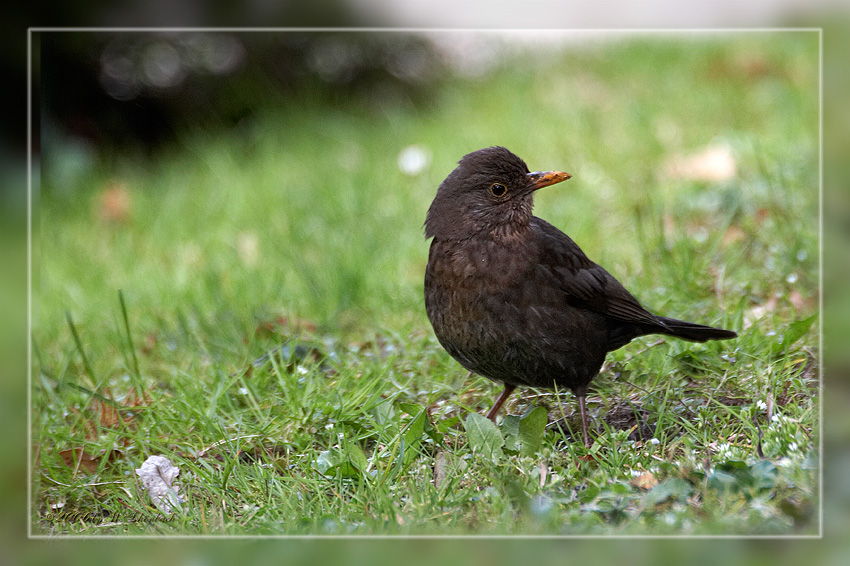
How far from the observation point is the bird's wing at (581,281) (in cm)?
300

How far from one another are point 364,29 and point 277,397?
55.7 inches

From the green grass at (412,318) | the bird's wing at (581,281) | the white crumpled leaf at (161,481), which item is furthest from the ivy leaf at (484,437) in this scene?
the white crumpled leaf at (161,481)

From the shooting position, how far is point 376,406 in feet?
10.1

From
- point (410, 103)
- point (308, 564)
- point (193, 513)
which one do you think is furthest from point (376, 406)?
point (410, 103)

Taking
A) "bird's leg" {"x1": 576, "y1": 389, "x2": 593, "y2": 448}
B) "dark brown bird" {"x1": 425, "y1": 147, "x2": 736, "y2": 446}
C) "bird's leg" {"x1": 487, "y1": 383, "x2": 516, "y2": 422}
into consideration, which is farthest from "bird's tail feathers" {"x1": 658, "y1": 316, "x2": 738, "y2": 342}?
"bird's leg" {"x1": 487, "y1": 383, "x2": 516, "y2": 422}

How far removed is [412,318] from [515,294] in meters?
1.24

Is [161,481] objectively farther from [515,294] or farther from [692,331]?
[692,331]

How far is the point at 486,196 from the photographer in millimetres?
3006

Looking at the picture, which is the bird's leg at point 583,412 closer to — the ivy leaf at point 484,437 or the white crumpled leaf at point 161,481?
the ivy leaf at point 484,437

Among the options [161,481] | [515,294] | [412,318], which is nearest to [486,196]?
[515,294]

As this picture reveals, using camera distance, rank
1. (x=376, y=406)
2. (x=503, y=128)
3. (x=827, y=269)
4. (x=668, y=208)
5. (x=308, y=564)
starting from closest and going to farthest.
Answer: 1. (x=308, y=564)
2. (x=827, y=269)
3. (x=376, y=406)
4. (x=668, y=208)
5. (x=503, y=128)

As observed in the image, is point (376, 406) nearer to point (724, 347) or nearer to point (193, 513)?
point (193, 513)

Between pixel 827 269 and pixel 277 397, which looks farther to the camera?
pixel 277 397

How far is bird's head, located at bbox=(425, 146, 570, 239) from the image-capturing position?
298cm
